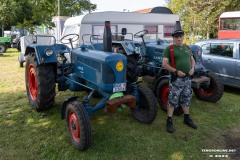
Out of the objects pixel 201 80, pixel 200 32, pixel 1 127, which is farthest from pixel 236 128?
pixel 200 32

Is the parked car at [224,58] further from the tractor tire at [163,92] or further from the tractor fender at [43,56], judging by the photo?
the tractor fender at [43,56]

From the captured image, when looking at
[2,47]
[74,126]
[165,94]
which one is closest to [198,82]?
[165,94]

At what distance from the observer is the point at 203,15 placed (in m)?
16.4

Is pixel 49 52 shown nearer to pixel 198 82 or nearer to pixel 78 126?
pixel 78 126

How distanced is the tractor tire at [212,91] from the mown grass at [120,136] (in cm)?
28

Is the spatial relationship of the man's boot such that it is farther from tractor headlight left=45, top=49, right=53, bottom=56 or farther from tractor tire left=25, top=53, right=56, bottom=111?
tractor headlight left=45, top=49, right=53, bottom=56

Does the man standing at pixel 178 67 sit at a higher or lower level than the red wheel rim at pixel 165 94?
higher

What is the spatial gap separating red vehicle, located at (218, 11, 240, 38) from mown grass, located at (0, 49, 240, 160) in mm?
9364

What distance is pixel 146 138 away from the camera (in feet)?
11.5

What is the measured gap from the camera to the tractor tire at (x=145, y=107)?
12.3ft

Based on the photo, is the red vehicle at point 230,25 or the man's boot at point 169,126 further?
the red vehicle at point 230,25

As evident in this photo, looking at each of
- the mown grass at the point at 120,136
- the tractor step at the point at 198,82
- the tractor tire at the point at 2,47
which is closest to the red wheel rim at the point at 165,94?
the mown grass at the point at 120,136

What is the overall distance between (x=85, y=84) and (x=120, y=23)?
630 centimetres

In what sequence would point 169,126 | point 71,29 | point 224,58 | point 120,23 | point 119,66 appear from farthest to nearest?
point 120,23 < point 71,29 < point 224,58 < point 169,126 < point 119,66
